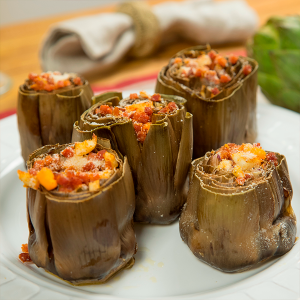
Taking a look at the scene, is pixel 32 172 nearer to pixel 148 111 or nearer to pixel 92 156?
pixel 92 156

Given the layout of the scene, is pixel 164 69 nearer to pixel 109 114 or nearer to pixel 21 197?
pixel 109 114

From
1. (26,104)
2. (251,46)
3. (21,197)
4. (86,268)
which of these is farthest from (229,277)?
(251,46)

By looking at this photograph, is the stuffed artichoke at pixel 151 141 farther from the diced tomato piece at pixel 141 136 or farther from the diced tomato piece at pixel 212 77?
the diced tomato piece at pixel 212 77

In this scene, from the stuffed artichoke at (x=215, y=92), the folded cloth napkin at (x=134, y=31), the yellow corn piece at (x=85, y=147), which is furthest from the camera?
the folded cloth napkin at (x=134, y=31)

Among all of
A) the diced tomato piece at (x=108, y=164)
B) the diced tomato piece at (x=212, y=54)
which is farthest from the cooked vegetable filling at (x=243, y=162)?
the diced tomato piece at (x=212, y=54)

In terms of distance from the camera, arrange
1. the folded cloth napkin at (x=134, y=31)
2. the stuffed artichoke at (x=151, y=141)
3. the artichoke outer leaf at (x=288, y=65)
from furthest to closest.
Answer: the folded cloth napkin at (x=134, y=31)
the artichoke outer leaf at (x=288, y=65)
the stuffed artichoke at (x=151, y=141)

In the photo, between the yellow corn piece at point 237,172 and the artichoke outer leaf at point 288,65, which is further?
the artichoke outer leaf at point 288,65

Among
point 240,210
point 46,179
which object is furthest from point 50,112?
point 240,210
